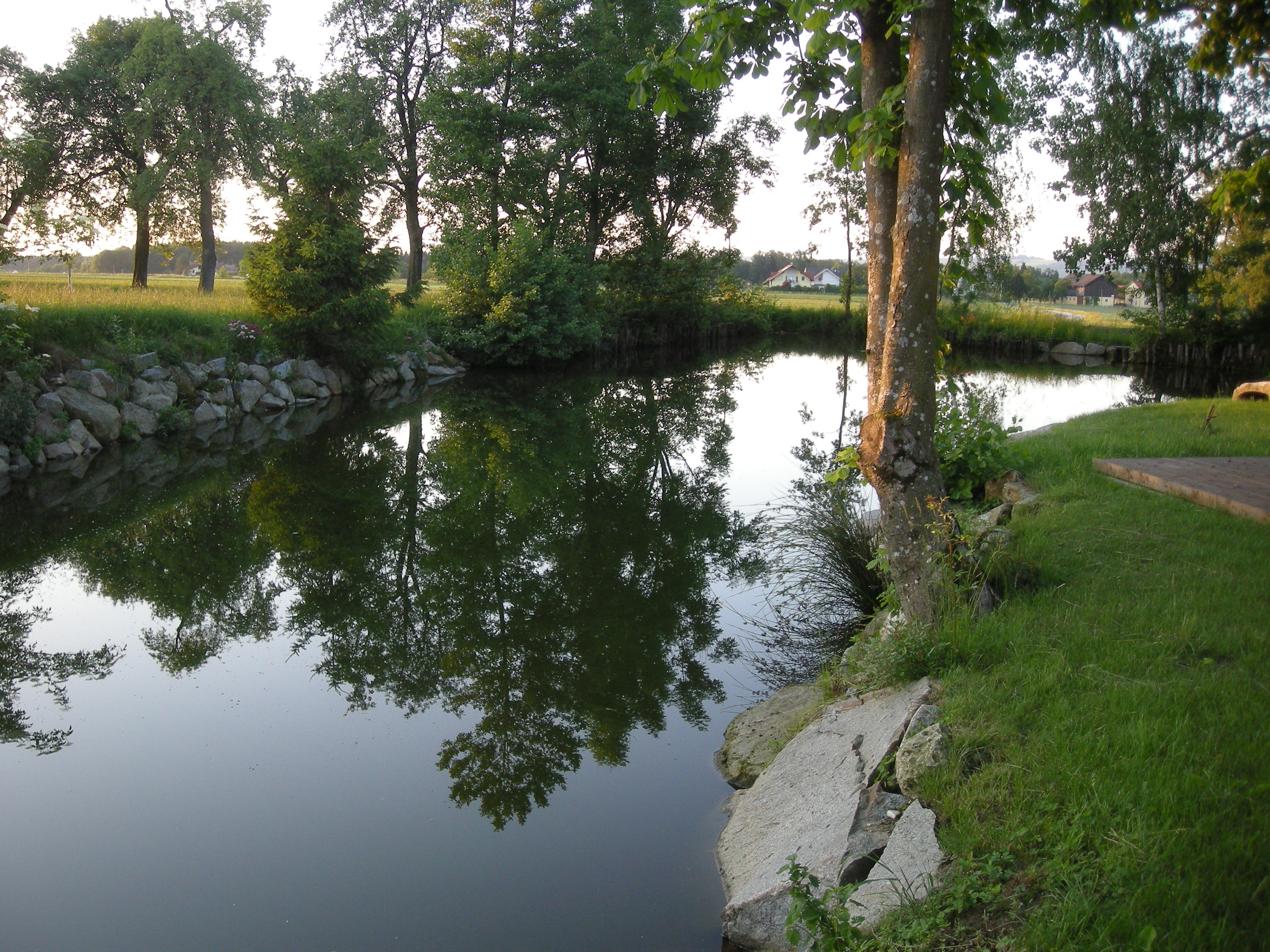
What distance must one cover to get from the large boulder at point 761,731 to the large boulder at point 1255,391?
34.6ft

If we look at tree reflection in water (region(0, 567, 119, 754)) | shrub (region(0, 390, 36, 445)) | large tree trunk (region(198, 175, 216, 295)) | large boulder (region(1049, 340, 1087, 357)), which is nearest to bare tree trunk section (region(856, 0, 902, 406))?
tree reflection in water (region(0, 567, 119, 754))

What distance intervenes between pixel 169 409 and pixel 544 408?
6897mm

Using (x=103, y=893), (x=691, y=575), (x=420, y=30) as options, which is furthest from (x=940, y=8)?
(x=420, y=30)

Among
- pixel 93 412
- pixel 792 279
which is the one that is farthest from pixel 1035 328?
pixel 792 279

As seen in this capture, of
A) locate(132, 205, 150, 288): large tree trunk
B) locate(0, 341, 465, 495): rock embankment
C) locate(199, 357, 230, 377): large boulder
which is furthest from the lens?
locate(132, 205, 150, 288): large tree trunk

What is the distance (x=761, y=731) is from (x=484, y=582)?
3245mm

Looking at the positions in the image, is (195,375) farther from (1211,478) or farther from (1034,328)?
(1034,328)

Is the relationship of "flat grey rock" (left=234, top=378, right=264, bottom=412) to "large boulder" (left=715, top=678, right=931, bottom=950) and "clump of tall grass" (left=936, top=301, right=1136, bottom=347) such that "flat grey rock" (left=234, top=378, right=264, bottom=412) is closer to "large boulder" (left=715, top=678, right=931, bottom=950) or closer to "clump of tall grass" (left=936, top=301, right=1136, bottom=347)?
"large boulder" (left=715, top=678, right=931, bottom=950)

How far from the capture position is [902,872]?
114 inches

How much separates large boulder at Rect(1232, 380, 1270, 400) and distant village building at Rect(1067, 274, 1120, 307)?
6175 cm

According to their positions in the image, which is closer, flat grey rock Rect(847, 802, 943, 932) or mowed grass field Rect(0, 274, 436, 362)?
flat grey rock Rect(847, 802, 943, 932)

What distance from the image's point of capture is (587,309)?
26.8 metres

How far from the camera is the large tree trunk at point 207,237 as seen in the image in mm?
25922

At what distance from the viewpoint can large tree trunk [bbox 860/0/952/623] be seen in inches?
175
